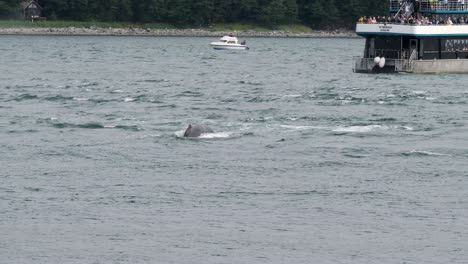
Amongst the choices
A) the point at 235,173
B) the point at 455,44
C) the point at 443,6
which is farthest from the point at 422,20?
the point at 235,173

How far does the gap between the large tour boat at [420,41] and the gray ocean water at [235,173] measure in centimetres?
663

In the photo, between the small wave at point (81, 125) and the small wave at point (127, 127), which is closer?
the small wave at point (127, 127)

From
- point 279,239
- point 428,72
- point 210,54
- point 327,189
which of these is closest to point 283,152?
point 327,189

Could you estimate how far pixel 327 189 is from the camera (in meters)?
42.4

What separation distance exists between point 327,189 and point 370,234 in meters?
6.15

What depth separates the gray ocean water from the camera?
116 feet

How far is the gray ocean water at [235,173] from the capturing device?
3522 centimetres

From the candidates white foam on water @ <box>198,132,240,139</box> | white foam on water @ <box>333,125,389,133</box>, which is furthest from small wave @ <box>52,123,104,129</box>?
white foam on water @ <box>333,125,389,133</box>

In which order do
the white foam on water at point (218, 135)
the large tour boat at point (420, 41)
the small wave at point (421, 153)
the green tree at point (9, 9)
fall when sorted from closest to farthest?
the small wave at point (421, 153) < the white foam on water at point (218, 135) < the large tour boat at point (420, 41) < the green tree at point (9, 9)

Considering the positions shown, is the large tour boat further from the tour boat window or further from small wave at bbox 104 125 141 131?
small wave at bbox 104 125 141 131

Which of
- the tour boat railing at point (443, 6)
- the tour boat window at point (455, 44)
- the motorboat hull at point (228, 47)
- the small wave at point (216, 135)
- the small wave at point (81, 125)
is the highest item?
the tour boat railing at point (443, 6)

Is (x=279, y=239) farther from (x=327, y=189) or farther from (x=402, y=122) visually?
(x=402, y=122)

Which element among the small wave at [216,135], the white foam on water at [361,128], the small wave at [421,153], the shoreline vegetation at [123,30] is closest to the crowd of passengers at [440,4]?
the white foam on water at [361,128]

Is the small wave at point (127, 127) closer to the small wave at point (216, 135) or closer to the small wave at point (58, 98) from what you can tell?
the small wave at point (216, 135)
